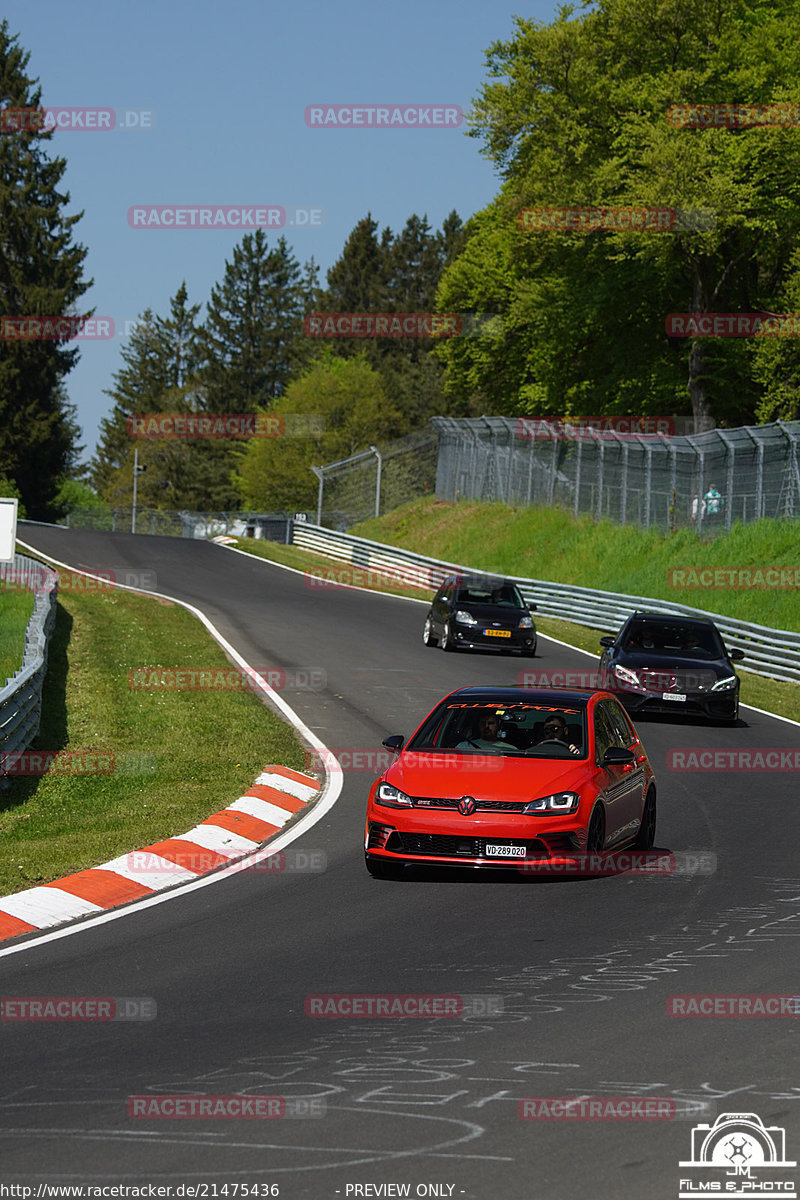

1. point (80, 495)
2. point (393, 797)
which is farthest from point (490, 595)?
point (80, 495)

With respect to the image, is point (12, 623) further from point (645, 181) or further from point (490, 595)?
point (645, 181)

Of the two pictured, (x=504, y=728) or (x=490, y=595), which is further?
(x=490, y=595)

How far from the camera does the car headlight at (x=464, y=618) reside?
1214 inches

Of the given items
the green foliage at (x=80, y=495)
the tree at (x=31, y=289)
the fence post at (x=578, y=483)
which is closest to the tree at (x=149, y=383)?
the green foliage at (x=80, y=495)

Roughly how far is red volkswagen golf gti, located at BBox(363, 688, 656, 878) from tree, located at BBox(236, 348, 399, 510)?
9311 cm

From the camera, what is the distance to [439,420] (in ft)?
207

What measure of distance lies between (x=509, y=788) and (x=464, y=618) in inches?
778

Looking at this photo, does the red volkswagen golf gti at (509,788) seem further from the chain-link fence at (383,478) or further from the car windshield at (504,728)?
the chain-link fence at (383,478)

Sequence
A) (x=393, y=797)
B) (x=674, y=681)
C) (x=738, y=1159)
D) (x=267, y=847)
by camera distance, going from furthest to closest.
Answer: (x=674, y=681) < (x=267, y=847) < (x=393, y=797) < (x=738, y=1159)

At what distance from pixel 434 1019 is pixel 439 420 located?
56757mm

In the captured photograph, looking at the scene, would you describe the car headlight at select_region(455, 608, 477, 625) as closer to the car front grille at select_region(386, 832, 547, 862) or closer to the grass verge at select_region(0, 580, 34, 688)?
the grass verge at select_region(0, 580, 34, 688)

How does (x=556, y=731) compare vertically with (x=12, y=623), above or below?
above

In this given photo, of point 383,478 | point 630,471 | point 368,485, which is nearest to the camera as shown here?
point 630,471

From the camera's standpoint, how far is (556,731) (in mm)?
12188
